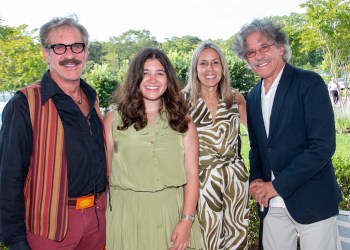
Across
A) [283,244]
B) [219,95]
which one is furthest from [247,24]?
[283,244]

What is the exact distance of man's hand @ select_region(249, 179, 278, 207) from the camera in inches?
110

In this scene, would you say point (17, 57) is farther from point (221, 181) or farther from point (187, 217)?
point (187, 217)

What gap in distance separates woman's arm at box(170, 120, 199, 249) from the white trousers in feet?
2.30

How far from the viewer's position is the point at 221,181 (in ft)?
10.7

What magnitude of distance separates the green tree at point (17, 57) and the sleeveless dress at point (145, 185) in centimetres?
369

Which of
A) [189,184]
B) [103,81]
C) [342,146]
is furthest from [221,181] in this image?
[103,81]

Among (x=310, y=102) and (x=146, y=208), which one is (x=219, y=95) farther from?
(x=146, y=208)

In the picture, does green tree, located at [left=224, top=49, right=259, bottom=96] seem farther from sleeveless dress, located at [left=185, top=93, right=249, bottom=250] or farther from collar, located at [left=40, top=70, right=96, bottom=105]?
collar, located at [left=40, top=70, right=96, bottom=105]

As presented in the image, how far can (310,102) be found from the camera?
260cm

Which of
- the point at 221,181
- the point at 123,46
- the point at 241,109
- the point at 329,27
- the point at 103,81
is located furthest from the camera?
the point at 123,46

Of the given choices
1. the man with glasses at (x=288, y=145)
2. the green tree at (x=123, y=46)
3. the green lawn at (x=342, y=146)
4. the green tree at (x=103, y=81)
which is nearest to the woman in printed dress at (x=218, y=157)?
the man with glasses at (x=288, y=145)

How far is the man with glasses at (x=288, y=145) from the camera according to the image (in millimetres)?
2604

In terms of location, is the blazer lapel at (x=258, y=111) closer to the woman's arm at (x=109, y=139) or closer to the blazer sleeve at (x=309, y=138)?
the blazer sleeve at (x=309, y=138)

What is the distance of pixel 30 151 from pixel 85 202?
1.61ft
